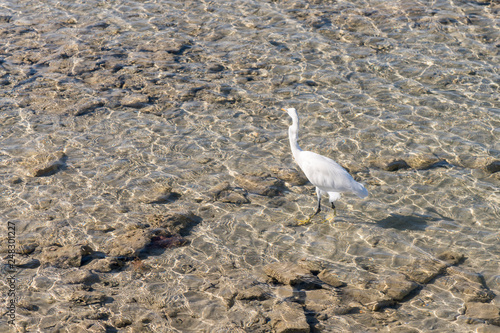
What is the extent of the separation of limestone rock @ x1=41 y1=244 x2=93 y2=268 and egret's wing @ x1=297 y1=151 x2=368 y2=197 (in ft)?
11.4

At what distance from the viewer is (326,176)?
25.9 feet

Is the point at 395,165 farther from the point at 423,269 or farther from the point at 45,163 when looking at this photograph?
the point at 45,163

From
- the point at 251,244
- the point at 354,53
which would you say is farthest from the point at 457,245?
the point at 354,53

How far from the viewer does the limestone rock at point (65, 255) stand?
6.99 m

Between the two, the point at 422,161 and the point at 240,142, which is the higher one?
the point at 422,161

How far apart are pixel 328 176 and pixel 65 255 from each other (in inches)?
156

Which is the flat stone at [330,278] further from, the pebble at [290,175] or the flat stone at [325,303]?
the pebble at [290,175]

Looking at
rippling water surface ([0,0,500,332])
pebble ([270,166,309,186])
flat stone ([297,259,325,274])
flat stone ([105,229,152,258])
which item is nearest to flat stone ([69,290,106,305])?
rippling water surface ([0,0,500,332])

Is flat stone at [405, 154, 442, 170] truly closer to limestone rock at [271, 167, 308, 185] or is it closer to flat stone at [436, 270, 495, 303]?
limestone rock at [271, 167, 308, 185]

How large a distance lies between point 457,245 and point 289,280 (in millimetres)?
2683

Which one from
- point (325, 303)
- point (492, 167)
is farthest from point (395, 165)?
point (325, 303)

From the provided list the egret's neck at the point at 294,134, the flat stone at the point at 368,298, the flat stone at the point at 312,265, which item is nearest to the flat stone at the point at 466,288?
the flat stone at the point at 368,298

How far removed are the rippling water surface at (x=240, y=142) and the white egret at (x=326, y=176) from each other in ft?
1.76

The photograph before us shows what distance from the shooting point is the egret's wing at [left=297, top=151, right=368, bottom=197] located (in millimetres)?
7770
